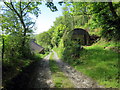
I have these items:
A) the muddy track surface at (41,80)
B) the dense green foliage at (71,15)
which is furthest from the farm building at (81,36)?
the muddy track surface at (41,80)

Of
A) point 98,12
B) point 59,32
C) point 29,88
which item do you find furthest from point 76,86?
point 59,32

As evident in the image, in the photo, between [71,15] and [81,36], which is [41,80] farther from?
[81,36]

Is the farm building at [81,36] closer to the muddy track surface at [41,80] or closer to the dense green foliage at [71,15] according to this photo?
the dense green foliage at [71,15]

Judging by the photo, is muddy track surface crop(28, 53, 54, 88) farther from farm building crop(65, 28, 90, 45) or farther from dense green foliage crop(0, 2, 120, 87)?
farm building crop(65, 28, 90, 45)

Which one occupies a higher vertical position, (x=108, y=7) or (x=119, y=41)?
(x=108, y=7)

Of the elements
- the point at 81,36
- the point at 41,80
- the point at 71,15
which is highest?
the point at 71,15

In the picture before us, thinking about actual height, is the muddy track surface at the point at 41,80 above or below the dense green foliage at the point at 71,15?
below

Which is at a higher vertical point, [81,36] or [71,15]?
[71,15]

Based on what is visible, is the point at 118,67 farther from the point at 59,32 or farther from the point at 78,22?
the point at 78,22

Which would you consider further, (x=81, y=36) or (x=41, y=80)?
(x=81, y=36)

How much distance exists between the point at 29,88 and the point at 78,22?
35.8 m

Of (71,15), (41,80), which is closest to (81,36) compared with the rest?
(71,15)

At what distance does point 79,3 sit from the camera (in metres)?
7.37

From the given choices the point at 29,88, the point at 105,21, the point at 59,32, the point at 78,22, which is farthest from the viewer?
the point at 78,22
